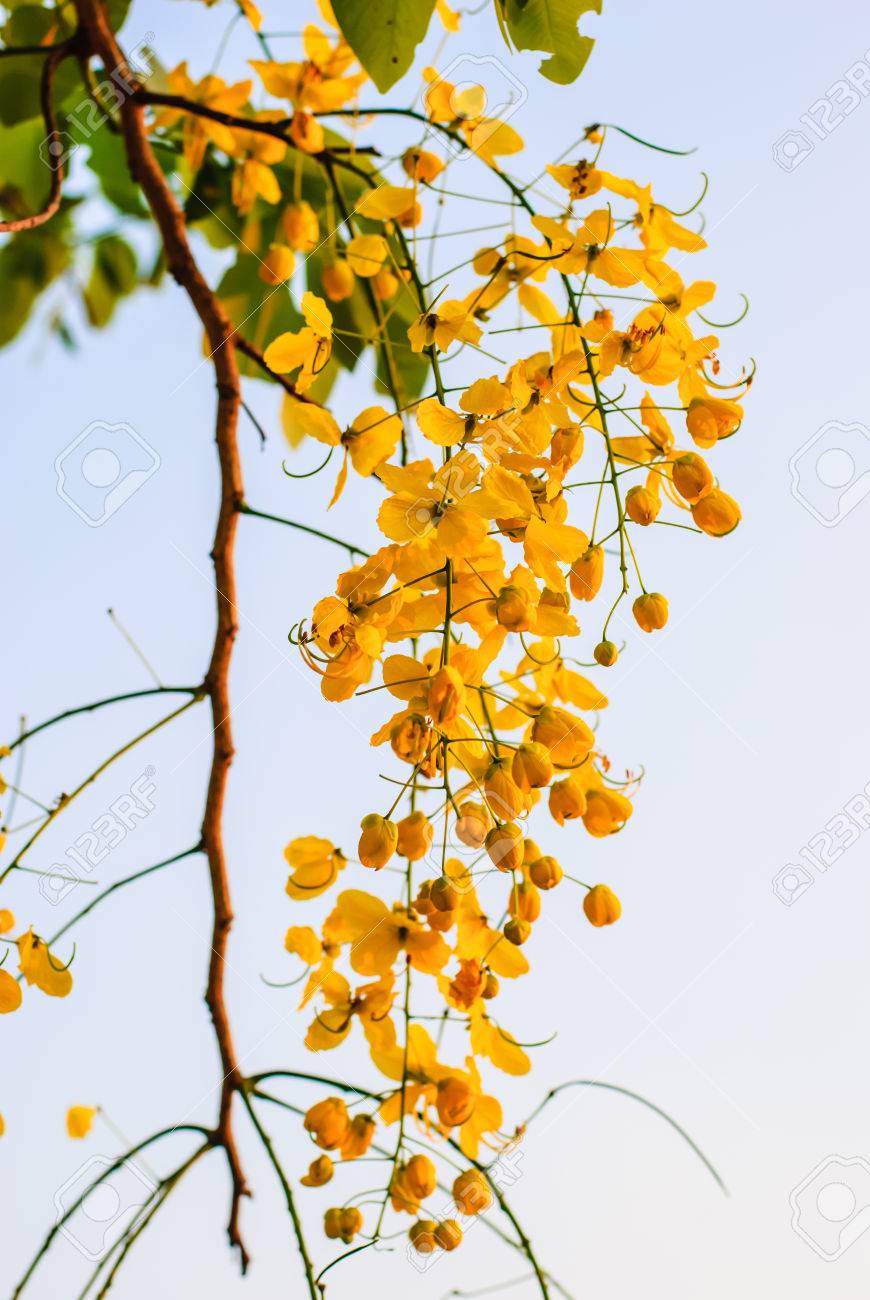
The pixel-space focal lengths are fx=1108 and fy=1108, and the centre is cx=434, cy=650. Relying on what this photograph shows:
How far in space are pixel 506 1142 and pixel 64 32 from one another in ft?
3.27

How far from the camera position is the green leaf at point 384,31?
0.72 meters

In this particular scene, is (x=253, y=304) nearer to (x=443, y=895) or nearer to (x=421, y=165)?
(x=421, y=165)

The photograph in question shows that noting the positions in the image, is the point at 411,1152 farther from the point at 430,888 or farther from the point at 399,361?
the point at 399,361

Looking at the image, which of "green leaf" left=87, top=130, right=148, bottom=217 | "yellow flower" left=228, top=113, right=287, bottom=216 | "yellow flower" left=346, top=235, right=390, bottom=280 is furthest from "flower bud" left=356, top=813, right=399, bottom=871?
"green leaf" left=87, top=130, right=148, bottom=217

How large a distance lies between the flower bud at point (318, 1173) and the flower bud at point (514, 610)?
35 centimetres

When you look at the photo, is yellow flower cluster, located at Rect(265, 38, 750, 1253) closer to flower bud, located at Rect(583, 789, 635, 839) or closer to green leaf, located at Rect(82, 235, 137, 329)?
flower bud, located at Rect(583, 789, 635, 839)

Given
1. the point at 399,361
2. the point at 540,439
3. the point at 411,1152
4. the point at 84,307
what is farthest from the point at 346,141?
the point at 411,1152

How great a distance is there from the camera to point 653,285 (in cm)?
67

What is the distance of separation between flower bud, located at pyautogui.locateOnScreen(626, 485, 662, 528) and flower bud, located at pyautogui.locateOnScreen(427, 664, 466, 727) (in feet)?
0.44

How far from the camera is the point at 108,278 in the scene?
4.30 feet

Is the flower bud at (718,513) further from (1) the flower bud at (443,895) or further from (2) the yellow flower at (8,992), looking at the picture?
(2) the yellow flower at (8,992)

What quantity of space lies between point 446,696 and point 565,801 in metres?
0.11

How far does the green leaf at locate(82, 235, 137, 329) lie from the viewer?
1.30 metres

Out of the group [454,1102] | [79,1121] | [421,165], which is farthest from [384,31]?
[79,1121]
